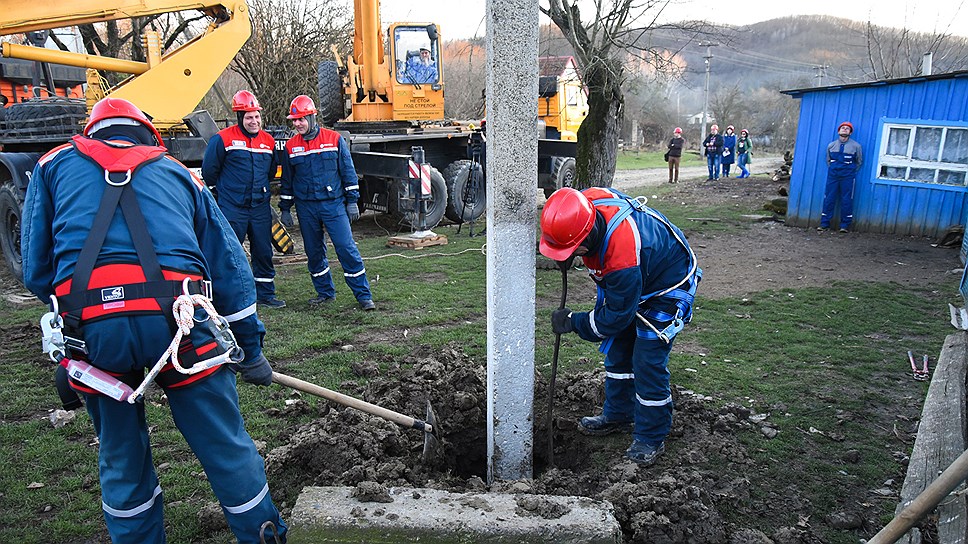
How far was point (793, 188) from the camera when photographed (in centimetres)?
1240

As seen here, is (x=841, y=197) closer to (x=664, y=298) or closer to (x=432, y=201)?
(x=432, y=201)

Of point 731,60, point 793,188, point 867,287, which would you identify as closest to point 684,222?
point 793,188

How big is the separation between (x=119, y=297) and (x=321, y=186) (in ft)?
14.7

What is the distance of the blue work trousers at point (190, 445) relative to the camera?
8.79ft

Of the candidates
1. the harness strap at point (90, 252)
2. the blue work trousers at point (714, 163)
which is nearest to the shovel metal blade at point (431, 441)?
the harness strap at point (90, 252)

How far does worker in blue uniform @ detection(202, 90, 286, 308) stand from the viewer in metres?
6.67

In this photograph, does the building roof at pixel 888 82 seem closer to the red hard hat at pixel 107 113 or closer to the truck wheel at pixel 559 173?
the truck wheel at pixel 559 173

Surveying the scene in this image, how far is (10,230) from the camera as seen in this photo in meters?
8.29

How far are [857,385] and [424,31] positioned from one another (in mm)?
9416

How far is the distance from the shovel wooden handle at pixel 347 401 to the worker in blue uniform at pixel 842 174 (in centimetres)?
1007

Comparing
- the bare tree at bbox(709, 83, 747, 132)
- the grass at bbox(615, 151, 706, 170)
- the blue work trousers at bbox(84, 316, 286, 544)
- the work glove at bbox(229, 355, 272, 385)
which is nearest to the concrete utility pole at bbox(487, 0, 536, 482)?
the work glove at bbox(229, 355, 272, 385)

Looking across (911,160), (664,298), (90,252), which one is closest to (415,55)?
(911,160)

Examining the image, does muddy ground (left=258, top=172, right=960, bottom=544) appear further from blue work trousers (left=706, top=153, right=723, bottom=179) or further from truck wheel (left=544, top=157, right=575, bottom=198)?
blue work trousers (left=706, top=153, right=723, bottom=179)

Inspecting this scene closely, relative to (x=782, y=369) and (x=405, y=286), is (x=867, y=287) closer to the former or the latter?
(x=782, y=369)
